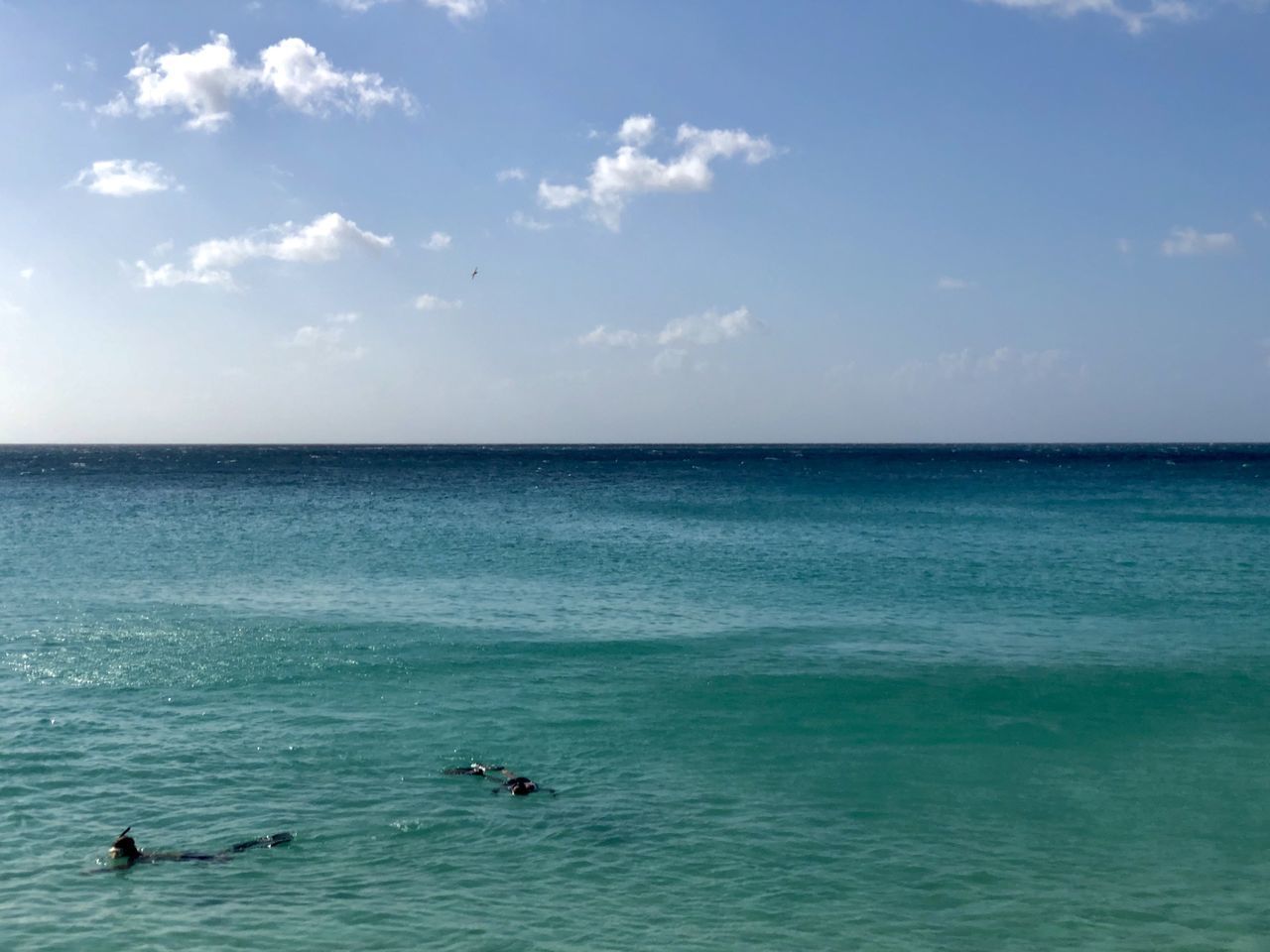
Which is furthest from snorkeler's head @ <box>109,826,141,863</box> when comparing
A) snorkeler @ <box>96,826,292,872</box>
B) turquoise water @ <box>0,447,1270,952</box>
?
turquoise water @ <box>0,447,1270,952</box>

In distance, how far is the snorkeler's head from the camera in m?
16.5

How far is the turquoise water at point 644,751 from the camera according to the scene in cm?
1539

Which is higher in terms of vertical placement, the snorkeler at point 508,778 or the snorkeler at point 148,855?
the snorkeler at point 508,778

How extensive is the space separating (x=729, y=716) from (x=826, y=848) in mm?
7473

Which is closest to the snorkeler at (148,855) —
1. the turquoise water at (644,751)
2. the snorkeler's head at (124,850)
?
the snorkeler's head at (124,850)

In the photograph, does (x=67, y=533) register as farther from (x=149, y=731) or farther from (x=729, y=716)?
(x=729, y=716)

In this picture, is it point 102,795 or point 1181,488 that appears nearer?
point 102,795

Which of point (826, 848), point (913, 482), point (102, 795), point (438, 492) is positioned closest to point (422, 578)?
point (102, 795)

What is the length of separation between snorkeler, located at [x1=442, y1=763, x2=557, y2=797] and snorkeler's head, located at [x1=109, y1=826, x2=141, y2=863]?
6.04m

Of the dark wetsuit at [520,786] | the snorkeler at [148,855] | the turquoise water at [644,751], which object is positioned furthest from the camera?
the dark wetsuit at [520,786]

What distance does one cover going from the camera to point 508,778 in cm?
2058

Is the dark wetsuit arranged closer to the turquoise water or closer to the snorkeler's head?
the turquoise water

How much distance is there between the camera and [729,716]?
25.0 meters

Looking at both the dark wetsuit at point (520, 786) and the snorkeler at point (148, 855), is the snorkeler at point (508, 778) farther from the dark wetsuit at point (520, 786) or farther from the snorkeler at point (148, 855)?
the snorkeler at point (148, 855)
